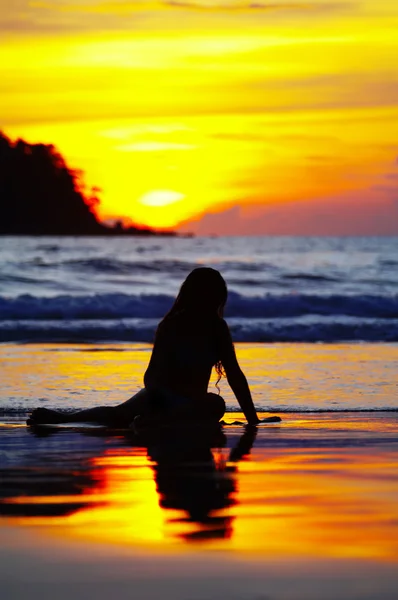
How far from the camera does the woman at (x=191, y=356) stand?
7.16 m

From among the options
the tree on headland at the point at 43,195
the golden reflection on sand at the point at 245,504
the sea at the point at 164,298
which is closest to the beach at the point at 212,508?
the golden reflection on sand at the point at 245,504

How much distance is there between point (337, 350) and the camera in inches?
578

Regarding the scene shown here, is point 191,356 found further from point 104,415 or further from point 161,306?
point 161,306

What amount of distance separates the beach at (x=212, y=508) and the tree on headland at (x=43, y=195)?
79113 millimetres

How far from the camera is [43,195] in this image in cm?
9019

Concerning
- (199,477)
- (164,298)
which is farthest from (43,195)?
(199,477)

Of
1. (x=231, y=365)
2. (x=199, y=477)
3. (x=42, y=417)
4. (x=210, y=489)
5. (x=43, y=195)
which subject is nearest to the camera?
(x=210, y=489)

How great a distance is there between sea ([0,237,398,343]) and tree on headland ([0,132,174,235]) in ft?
125

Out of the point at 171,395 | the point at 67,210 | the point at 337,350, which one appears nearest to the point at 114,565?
the point at 171,395

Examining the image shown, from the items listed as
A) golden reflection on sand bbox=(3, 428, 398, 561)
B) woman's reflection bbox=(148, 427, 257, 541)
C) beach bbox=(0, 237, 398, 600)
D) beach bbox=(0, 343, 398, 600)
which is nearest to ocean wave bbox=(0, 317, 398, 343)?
beach bbox=(0, 237, 398, 600)

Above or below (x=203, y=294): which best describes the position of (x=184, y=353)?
below

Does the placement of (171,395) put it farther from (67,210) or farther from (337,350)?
(67,210)

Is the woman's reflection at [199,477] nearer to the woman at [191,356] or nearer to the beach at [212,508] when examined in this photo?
the beach at [212,508]

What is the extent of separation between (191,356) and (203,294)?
41 cm
